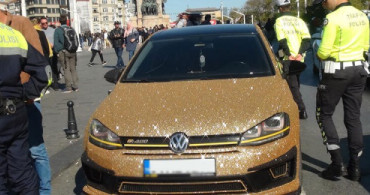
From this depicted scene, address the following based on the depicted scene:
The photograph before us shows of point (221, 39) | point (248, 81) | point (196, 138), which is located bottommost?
point (196, 138)

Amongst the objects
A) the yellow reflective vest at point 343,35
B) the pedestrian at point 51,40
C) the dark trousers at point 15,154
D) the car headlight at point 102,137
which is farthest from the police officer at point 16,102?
the pedestrian at point 51,40

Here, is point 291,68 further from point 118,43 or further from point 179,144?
point 118,43

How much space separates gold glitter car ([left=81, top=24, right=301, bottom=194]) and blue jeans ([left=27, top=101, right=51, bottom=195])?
1.70 ft

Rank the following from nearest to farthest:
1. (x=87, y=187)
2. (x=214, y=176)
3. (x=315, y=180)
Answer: (x=214, y=176) < (x=87, y=187) < (x=315, y=180)

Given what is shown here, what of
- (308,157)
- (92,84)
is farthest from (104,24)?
(308,157)

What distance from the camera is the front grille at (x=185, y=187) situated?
11.9ft

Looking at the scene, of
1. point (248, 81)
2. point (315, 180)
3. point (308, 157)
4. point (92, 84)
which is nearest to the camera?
point (248, 81)

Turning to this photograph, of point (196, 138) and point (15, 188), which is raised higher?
point (196, 138)

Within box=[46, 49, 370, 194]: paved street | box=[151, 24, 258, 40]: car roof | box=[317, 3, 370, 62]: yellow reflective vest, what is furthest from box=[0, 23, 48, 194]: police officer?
box=[317, 3, 370, 62]: yellow reflective vest

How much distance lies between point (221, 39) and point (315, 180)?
5.62 feet

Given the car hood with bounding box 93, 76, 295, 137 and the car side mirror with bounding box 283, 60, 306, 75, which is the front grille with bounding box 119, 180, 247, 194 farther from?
the car side mirror with bounding box 283, 60, 306, 75

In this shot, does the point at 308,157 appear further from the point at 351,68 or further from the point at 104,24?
the point at 104,24

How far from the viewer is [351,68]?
4.79 m

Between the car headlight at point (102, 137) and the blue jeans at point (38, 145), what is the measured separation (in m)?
0.55
